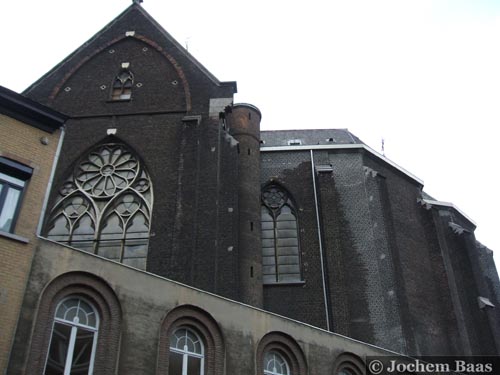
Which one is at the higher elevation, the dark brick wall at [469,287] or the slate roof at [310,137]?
the slate roof at [310,137]

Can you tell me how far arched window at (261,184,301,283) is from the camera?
747 inches

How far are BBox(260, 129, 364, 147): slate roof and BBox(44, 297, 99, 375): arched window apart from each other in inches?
632

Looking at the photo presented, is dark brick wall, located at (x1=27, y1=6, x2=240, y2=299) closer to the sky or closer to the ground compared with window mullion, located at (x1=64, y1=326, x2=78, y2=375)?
closer to the sky

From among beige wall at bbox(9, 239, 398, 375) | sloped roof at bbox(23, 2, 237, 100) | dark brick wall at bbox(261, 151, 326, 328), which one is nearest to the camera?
beige wall at bbox(9, 239, 398, 375)

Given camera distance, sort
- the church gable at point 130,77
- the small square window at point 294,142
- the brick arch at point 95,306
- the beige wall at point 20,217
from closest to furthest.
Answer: the beige wall at point 20,217
the brick arch at point 95,306
the church gable at point 130,77
the small square window at point 294,142

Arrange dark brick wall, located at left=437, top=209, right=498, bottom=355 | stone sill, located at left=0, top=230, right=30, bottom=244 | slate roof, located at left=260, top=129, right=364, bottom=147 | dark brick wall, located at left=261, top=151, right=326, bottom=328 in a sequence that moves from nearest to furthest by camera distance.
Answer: stone sill, located at left=0, top=230, right=30, bottom=244, dark brick wall, located at left=261, top=151, right=326, bottom=328, dark brick wall, located at left=437, top=209, right=498, bottom=355, slate roof, located at left=260, top=129, right=364, bottom=147

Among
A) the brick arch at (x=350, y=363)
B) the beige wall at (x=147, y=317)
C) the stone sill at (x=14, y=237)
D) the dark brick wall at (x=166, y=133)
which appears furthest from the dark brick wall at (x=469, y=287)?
the stone sill at (x=14, y=237)

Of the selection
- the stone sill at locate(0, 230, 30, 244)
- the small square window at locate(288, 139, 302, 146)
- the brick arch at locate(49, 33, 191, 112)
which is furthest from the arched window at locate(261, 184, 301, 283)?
the stone sill at locate(0, 230, 30, 244)

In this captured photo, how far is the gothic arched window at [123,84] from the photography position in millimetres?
20045

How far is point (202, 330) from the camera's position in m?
10.7

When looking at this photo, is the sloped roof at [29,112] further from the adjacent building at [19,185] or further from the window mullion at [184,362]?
the window mullion at [184,362]

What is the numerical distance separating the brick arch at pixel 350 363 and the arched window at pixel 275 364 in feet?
4.17

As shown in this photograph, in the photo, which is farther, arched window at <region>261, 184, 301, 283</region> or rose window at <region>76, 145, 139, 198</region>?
arched window at <region>261, 184, 301, 283</region>

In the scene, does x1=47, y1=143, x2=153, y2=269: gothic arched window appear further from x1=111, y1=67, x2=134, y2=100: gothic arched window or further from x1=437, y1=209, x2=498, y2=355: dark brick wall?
x1=437, y1=209, x2=498, y2=355: dark brick wall
